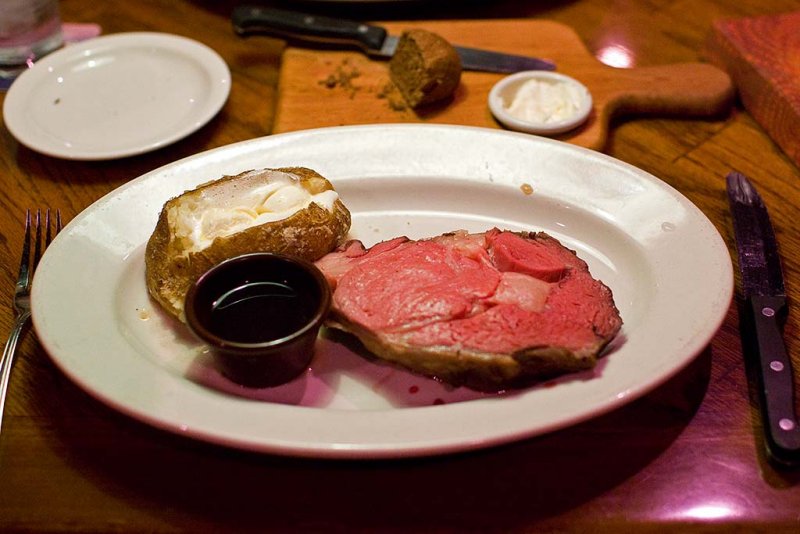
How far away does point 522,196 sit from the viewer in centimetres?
247

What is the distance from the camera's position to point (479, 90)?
312 cm

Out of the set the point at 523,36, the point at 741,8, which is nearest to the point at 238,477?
the point at 523,36

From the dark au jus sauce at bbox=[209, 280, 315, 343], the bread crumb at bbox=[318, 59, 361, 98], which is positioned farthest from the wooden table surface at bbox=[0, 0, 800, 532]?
the bread crumb at bbox=[318, 59, 361, 98]

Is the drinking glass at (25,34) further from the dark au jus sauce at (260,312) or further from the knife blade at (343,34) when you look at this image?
the dark au jus sauce at (260,312)

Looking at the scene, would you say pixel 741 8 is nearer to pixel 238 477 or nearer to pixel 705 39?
pixel 705 39

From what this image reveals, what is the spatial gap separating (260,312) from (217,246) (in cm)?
27

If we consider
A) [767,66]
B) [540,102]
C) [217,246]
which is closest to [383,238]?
[217,246]

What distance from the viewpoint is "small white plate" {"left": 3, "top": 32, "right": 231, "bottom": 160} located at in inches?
112

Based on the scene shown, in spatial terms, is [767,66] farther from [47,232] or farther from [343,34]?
[47,232]

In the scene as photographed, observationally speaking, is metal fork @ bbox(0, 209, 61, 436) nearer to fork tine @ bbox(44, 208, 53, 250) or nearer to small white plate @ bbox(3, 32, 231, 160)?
fork tine @ bbox(44, 208, 53, 250)

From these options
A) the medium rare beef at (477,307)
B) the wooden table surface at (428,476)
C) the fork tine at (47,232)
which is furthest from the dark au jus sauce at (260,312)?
the fork tine at (47,232)

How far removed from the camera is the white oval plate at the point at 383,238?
166 centimetres

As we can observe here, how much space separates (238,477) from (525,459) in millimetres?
735

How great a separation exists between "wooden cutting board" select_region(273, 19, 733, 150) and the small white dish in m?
0.07
